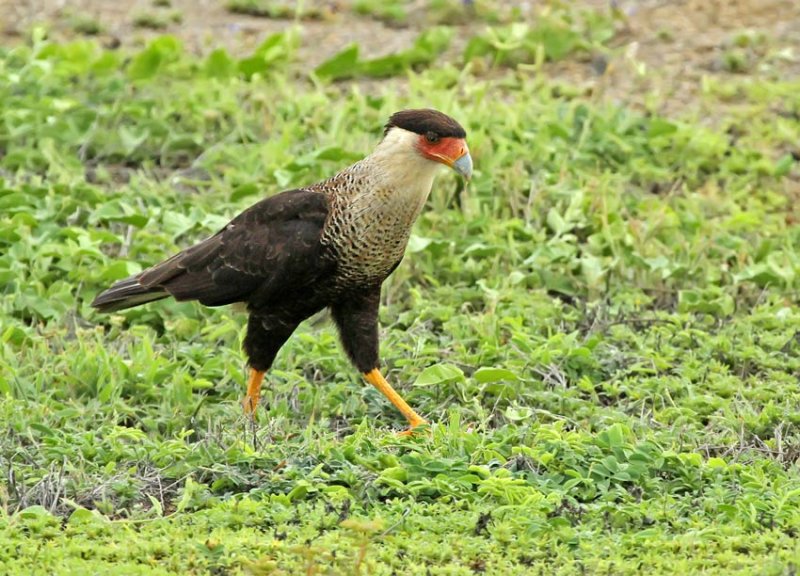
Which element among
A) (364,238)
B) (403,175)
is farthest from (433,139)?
(364,238)

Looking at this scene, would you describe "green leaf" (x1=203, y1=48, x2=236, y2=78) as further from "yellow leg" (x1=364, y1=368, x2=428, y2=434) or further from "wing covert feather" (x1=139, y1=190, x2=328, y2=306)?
"yellow leg" (x1=364, y1=368, x2=428, y2=434)

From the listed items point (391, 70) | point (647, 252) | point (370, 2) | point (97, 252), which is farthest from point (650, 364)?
point (370, 2)

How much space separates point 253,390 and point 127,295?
2.23 ft

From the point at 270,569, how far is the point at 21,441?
1579mm

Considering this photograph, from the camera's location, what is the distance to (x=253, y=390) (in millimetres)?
5805

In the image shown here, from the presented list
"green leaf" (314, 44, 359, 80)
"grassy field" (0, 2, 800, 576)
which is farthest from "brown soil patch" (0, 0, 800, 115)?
"green leaf" (314, 44, 359, 80)

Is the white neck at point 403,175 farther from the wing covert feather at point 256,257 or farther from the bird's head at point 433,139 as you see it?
the wing covert feather at point 256,257

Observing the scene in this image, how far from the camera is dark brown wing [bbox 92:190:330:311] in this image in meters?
5.54

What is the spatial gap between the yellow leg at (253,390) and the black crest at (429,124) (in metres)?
1.11

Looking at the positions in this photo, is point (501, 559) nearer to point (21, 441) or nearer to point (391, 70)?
point (21, 441)

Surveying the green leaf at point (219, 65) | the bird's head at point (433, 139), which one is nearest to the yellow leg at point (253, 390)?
the bird's head at point (433, 139)

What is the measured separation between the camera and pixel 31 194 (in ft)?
24.4

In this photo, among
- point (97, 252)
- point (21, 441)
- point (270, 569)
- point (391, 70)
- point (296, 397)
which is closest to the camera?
point (270, 569)

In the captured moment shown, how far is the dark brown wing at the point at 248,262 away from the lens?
5.54m
